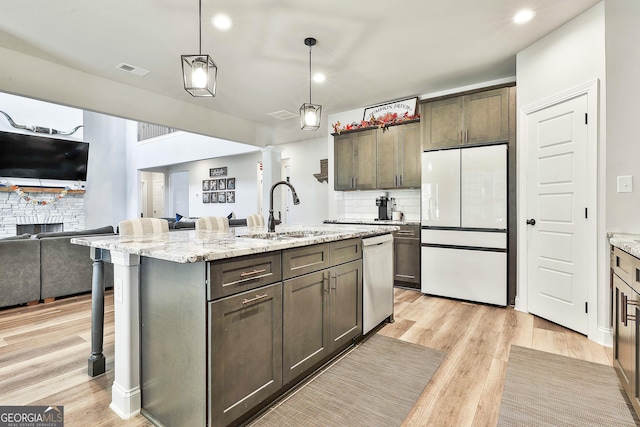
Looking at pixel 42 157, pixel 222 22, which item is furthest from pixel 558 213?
pixel 42 157

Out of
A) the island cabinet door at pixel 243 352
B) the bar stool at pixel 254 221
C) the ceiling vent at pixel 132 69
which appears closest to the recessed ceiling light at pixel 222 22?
the ceiling vent at pixel 132 69

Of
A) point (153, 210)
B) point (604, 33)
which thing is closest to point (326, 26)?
point (604, 33)

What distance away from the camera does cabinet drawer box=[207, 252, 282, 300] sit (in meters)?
1.37

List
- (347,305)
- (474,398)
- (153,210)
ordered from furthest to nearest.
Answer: (153,210) < (347,305) < (474,398)

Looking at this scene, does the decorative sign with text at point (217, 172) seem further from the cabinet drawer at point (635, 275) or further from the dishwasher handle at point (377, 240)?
the cabinet drawer at point (635, 275)

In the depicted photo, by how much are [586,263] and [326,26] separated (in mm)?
3094

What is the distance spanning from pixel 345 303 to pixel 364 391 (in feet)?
1.94

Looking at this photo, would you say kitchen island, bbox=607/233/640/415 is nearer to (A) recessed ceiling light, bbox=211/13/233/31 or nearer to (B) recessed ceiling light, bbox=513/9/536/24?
(B) recessed ceiling light, bbox=513/9/536/24

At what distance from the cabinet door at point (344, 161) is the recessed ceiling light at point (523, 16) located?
2544 mm

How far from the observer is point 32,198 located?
22.6ft

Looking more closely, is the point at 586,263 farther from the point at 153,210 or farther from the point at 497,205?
the point at 153,210

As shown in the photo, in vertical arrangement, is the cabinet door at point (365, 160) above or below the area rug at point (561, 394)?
above

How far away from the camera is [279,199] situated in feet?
25.5

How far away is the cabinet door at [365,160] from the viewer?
4742mm
